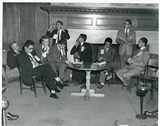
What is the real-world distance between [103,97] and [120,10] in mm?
1240

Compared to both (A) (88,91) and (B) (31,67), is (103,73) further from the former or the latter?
(B) (31,67)

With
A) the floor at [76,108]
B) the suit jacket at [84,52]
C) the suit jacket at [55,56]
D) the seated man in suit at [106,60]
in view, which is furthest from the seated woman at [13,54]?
the seated man in suit at [106,60]

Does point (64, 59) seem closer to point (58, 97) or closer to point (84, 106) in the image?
point (58, 97)

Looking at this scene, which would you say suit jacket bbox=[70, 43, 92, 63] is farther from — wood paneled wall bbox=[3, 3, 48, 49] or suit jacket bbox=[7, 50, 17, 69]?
suit jacket bbox=[7, 50, 17, 69]

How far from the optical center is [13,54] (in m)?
2.91

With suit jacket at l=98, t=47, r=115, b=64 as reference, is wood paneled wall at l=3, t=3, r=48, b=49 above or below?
above

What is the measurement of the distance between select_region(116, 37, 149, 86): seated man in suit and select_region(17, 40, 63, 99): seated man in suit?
0.71 meters

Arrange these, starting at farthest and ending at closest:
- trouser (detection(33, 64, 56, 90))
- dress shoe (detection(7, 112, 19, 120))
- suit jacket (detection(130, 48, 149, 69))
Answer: suit jacket (detection(130, 48, 149, 69)) → trouser (detection(33, 64, 56, 90)) → dress shoe (detection(7, 112, 19, 120))

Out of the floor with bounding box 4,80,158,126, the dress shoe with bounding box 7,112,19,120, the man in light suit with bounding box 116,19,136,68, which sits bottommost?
the floor with bounding box 4,80,158,126

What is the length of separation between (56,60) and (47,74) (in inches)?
8.0

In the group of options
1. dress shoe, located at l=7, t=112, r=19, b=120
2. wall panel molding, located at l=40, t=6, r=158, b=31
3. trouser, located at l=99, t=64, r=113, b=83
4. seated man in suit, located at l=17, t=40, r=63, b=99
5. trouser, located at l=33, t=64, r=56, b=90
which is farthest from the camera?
wall panel molding, located at l=40, t=6, r=158, b=31

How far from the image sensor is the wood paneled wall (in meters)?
2.69

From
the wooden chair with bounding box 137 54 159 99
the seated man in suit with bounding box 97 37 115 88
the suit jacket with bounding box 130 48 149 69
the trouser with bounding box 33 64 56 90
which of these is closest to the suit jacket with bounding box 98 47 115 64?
the seated man in suit with bounding box 97 37 115 88

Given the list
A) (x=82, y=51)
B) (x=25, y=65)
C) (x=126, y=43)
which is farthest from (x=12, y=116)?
(x=126, y=43)
